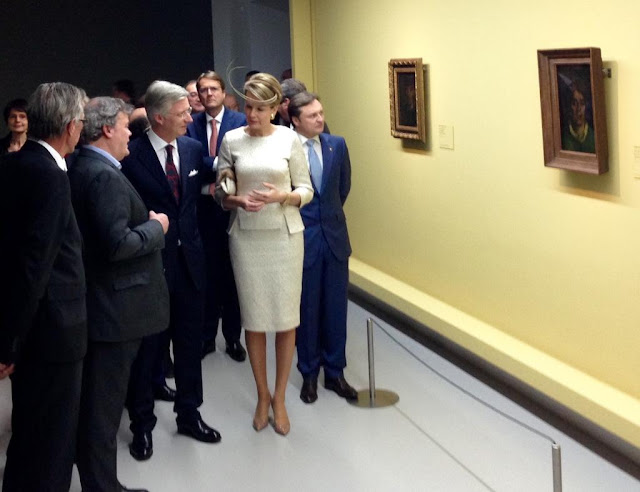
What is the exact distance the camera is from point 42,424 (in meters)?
4.48

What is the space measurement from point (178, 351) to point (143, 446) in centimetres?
61

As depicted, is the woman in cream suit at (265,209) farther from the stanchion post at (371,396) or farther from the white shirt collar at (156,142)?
the stanchion post at (371,396)

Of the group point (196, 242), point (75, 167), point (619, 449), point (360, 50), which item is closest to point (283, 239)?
point (196, 242)

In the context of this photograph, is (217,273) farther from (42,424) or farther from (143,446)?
(42,424)

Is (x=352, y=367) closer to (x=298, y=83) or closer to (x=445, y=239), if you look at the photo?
(x=445, y=239)

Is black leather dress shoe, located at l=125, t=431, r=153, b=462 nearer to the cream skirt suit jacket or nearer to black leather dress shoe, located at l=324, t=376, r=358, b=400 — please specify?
the cream skirt suit jacket

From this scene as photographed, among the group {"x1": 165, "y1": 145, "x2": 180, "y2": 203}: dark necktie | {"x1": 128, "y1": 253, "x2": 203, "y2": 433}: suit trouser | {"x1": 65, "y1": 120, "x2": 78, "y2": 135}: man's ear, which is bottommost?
{"x1": 128, "y1": 253, "x2": 203, "y2": 433}: suit trouser

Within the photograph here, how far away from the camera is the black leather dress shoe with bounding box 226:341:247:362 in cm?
805

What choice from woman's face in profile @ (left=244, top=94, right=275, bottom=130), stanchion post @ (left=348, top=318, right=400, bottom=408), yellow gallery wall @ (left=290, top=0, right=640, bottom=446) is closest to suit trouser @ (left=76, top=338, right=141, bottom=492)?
woman's face in profile @ (left=244, top=94, right=275, bottom=130)

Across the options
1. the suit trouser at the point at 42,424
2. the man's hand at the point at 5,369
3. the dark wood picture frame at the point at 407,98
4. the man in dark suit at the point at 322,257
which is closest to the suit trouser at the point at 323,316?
the man in dark suit at the point at 322,257

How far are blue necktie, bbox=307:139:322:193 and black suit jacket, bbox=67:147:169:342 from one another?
1964 mm

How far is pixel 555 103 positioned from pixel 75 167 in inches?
118

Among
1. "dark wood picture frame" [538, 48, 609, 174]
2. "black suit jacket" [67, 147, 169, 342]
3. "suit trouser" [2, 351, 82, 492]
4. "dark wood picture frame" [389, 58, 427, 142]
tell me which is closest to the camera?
"suit trouser" [2, 351, 82, 492]

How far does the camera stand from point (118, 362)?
489 centimetres
